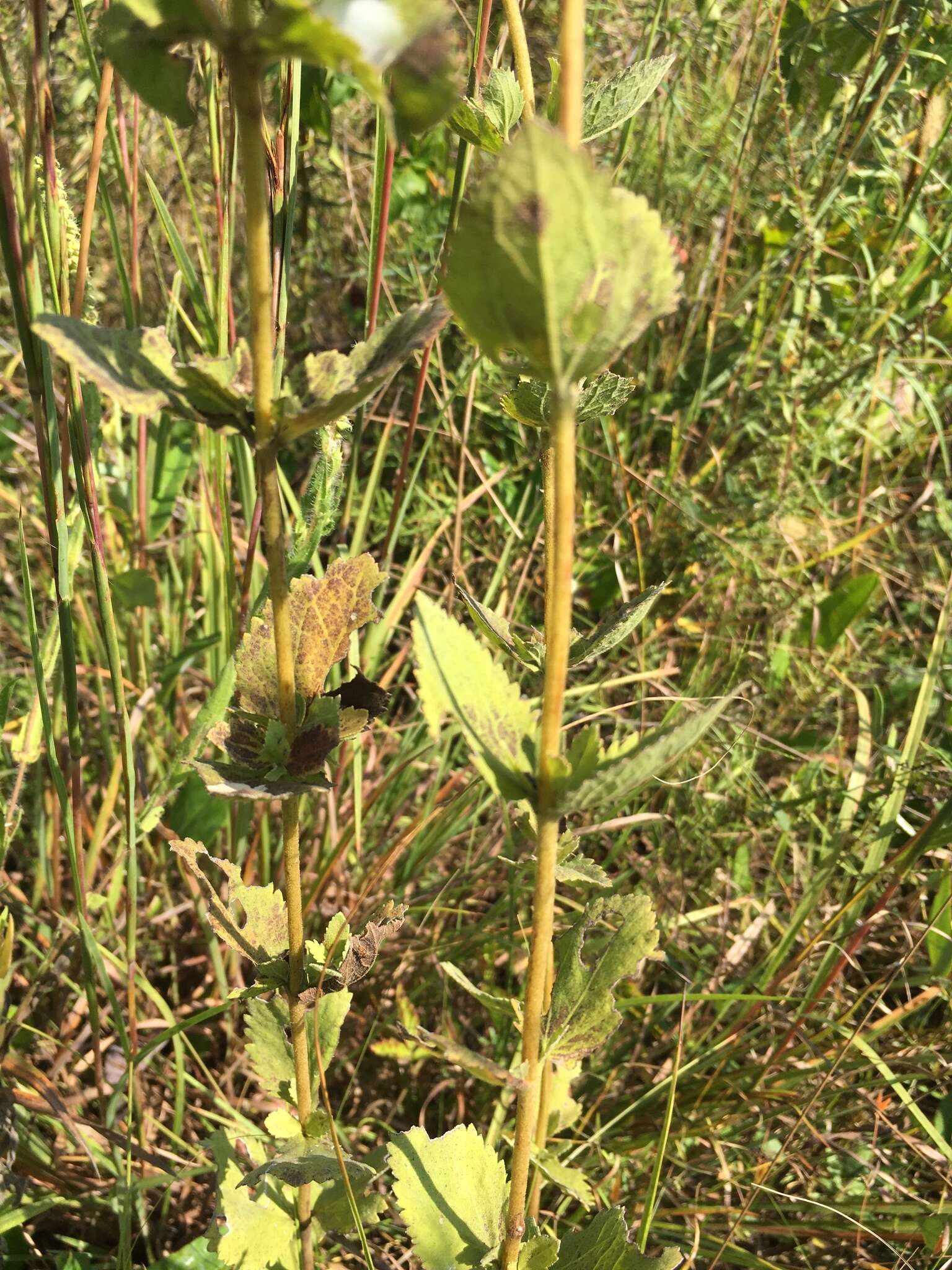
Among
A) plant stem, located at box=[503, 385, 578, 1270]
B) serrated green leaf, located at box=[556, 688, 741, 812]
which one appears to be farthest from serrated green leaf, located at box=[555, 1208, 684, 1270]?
serrated green leaf, located at box=[556, 688, 741, 812]

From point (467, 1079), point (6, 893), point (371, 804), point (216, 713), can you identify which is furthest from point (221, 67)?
point (467, 1079)

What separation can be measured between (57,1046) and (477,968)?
1.44 feet

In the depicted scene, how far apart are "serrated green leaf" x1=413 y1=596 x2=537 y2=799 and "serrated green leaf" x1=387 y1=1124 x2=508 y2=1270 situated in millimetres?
275

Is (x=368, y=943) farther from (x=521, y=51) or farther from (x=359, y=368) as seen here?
(x=521, y=51)

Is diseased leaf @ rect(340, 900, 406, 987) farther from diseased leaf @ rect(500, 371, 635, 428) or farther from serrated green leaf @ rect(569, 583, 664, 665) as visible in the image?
diseased leaf @ rect(500, 371, 635, 428)

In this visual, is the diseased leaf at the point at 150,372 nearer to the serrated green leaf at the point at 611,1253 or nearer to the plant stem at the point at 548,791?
the plant stem at the point at 548,791

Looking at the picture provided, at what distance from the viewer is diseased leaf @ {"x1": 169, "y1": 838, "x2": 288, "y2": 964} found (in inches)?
23.7

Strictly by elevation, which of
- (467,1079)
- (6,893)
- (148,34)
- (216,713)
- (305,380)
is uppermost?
(148,34)

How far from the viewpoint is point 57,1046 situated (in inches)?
40.6

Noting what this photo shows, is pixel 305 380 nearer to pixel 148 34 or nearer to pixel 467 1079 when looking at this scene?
pixel 148 34

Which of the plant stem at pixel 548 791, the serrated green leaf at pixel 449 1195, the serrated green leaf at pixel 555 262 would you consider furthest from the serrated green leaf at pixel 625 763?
the serrated green leaf at pixel 449 1195

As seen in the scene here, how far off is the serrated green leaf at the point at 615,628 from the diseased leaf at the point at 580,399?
0.12m

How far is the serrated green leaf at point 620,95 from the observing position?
0.62 metres

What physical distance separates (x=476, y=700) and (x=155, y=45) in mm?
305
